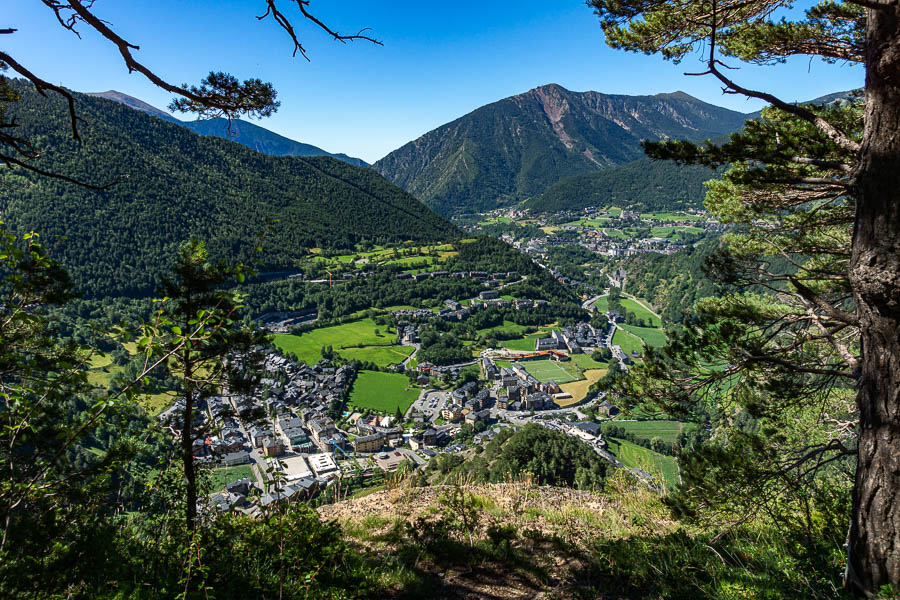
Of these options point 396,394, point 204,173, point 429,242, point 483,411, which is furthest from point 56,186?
point 483,411

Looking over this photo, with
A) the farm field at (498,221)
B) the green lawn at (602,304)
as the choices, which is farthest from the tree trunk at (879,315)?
the farm field at (498,221)

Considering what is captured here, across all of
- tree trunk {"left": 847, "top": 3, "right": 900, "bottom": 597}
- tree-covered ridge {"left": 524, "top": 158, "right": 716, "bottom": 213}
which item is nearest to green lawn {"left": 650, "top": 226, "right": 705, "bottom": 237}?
tree-covered ridge {"left": 524, "top": 158, "right": 716, "bottom": 213}

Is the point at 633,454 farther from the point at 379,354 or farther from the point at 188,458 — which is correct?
the point at 379,354

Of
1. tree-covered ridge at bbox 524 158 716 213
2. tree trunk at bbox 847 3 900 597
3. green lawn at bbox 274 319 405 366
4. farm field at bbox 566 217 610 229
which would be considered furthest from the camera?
tree-covered ridge at bbox 524 158 716 213

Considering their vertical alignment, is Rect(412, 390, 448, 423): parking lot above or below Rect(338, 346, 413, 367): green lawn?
below

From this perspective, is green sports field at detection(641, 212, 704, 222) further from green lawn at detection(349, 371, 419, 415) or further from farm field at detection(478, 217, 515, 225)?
green lawn at detection(349, 371, 419, 415)

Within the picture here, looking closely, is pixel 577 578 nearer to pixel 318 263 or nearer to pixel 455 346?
pixel 455 346

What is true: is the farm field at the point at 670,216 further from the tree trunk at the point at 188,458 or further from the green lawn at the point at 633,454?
the tree trunk at the point at 188,458
